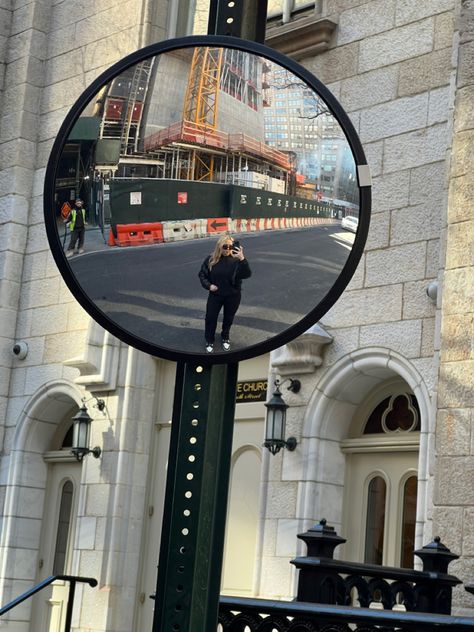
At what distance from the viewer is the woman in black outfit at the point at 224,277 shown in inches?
77.9

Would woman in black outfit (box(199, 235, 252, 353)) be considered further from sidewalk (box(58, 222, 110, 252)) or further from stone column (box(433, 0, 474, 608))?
stone column (box(433, 0, 474, 608))

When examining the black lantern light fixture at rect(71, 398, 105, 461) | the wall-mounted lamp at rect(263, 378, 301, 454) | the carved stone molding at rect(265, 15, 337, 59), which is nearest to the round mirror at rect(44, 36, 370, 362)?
the wall-mounted lamp at rect(263, 378, 301, 454)

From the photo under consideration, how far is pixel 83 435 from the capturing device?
9930mm

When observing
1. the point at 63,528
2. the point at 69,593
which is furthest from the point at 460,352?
the point at 63,528

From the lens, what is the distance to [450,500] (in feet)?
19.4

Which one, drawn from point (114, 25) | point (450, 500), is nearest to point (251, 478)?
point (450, 500)

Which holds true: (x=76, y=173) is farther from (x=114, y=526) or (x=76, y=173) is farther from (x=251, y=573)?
(x=114, y=526)

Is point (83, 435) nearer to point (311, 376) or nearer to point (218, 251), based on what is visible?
point (311, 376)

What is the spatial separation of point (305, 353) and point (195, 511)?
662 centimetres

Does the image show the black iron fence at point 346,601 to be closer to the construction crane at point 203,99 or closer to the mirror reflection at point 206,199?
the mirror reflection at point 206,199

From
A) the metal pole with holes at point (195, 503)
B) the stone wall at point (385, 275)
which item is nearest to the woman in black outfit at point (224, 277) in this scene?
the metal pole with holes at point (195, 503)

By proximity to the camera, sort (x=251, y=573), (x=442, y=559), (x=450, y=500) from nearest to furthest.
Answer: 1. (x=442, y=559)
2. (x=450, y=500)
3. (x=251, y=573)

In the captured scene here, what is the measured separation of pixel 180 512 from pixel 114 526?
7.99 metres

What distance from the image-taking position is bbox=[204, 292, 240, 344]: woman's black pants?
6.41 ft
